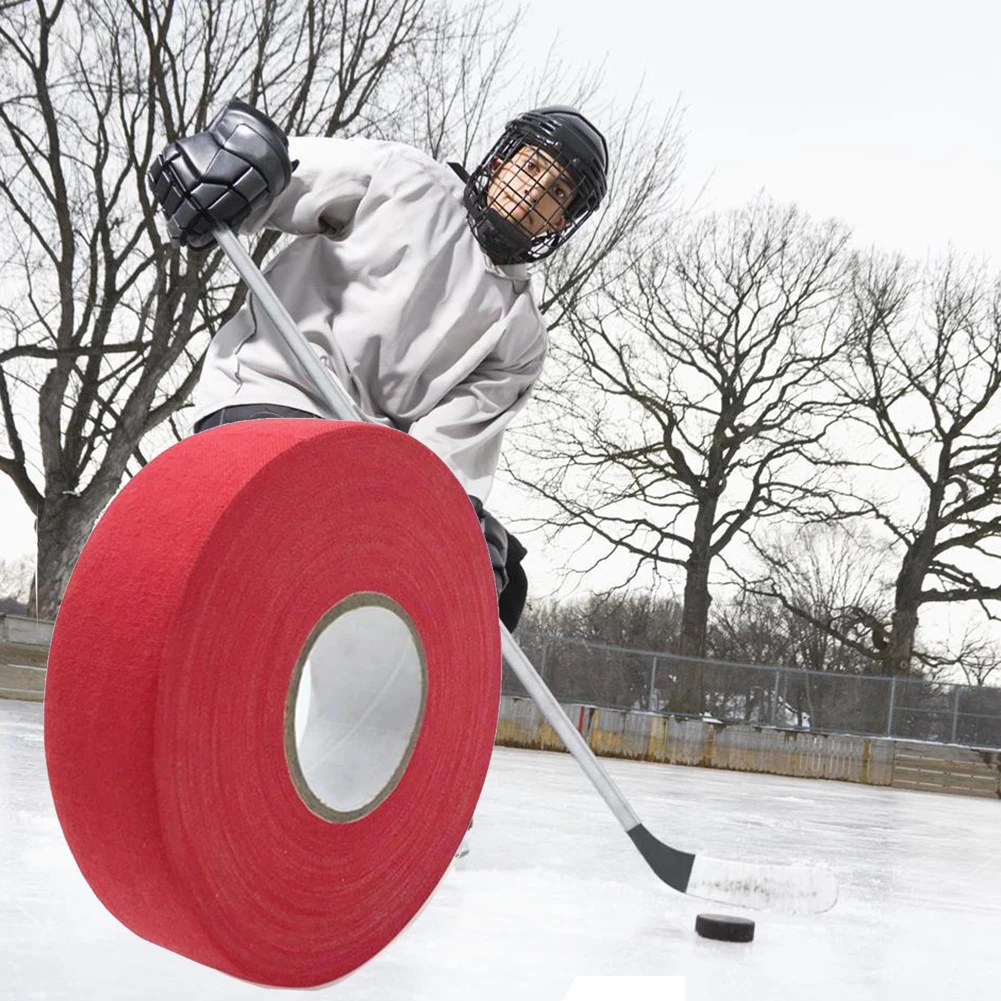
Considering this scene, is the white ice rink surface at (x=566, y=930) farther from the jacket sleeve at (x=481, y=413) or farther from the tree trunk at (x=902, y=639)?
the tree trunk at (x=902, y=639)

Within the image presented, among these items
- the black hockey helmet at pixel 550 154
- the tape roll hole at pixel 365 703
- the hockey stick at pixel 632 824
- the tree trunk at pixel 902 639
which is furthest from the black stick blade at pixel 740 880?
the tree trunk at pixel 902 639

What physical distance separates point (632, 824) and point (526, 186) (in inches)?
46.3

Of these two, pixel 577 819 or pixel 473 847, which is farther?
pixel 577 819

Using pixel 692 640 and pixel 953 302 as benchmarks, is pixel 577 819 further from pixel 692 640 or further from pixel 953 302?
pixel 953 302

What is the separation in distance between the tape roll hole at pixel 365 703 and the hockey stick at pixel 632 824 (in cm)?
41

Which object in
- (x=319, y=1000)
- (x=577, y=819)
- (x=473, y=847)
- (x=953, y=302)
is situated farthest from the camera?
(x=953, y=302)

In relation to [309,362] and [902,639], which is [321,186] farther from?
[902,639]

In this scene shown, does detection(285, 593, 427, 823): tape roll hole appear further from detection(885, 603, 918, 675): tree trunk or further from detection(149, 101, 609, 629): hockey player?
detection(885, 603, 918, 675): tree trunk

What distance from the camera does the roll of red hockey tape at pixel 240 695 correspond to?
1121 millimetres

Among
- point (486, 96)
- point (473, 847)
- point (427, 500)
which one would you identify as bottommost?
point (473, 847)

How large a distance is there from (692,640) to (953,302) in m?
7.00

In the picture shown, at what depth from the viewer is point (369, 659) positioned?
55.6 inches

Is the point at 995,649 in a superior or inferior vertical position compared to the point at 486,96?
inferior

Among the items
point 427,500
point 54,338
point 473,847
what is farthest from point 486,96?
point 427,500
